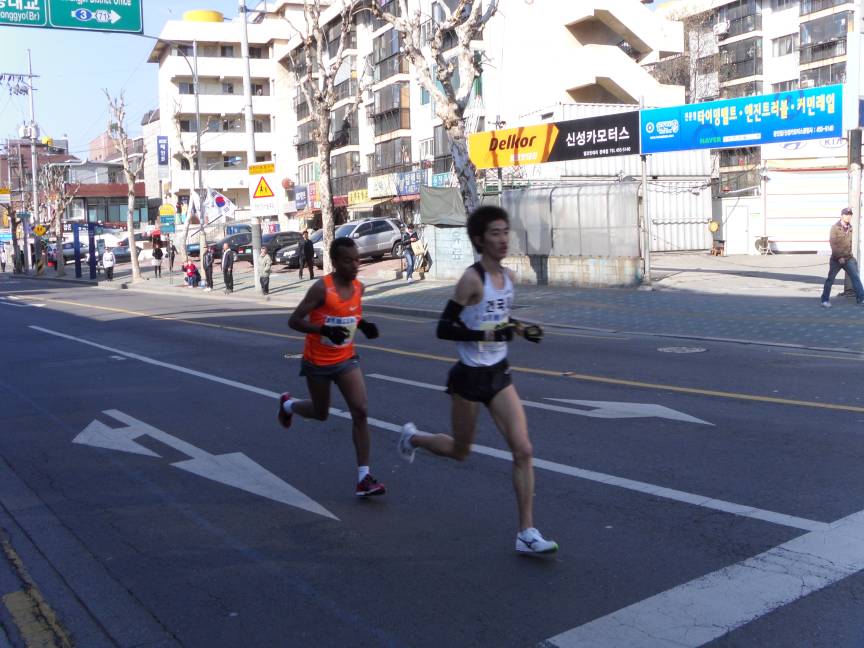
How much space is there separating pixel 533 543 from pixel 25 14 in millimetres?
17043

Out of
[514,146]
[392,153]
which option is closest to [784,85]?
[392,153]

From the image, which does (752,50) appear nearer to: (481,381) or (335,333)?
(335,333)

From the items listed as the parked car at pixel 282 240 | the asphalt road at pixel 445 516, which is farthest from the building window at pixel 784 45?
the asphalt road at pixel 445 516

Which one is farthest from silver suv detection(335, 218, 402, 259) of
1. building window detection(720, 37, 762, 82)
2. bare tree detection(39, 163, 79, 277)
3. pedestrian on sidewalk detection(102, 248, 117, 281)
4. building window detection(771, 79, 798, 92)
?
building window detection(771, 79, 798, 92)

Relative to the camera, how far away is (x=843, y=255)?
16.7m

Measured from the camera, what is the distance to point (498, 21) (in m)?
41.3

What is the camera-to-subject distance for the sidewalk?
15000 millimetres

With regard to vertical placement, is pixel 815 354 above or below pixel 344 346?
below

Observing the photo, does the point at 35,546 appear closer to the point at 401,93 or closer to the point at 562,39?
the point at 562,39

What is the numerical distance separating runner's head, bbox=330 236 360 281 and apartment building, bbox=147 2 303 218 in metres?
68.8

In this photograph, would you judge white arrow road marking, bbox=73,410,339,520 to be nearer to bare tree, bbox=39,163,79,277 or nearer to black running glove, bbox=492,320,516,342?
black running glove, bbox=492,320,516,342

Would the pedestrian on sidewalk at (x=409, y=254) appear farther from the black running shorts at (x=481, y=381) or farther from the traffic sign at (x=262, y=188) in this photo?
the black running shorts at (x=481, y=381)

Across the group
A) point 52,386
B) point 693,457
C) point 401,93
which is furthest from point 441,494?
point 401,93

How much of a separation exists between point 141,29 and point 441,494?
51.4ft
